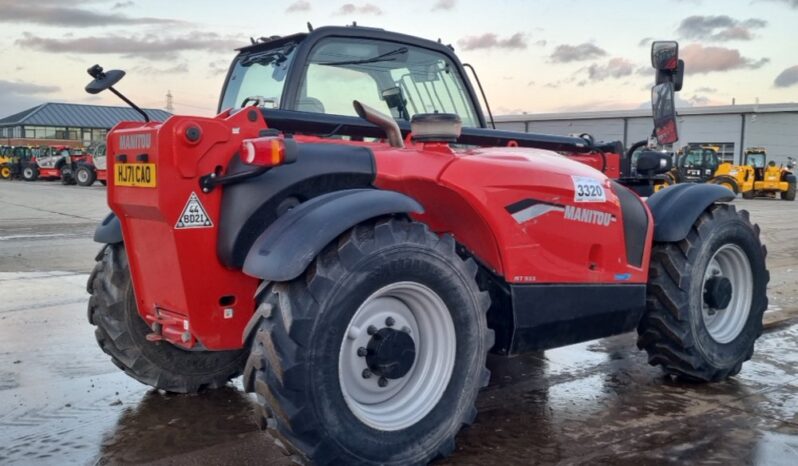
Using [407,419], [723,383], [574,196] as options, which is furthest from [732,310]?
[407,419]

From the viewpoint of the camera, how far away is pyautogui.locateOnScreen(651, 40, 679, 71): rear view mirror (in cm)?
484

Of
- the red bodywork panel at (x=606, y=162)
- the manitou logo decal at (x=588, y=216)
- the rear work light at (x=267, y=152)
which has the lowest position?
the manitou logo decal at (x=588, y=216)

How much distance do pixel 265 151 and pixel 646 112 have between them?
50212mm

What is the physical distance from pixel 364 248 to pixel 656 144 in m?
2.93

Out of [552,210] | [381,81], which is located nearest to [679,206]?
[552,210]

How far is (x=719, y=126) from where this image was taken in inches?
1940

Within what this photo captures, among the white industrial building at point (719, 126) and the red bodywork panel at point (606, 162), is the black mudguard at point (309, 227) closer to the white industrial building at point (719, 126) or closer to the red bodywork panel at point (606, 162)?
the red bodywork panel at point (606, 162)

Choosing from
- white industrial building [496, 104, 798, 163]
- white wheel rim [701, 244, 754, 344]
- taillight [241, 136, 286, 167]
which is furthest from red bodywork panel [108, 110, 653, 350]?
white industrial building [496, 104, 798, 163]

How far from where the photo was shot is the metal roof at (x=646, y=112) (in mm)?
47188

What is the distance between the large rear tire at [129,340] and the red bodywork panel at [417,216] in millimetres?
556

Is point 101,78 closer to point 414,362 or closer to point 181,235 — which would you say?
point 181,235

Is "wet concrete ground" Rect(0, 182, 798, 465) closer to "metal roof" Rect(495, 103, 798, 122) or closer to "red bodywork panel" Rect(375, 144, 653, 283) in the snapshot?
"red bodywork panel" Rect(375, 144, 653, 283)

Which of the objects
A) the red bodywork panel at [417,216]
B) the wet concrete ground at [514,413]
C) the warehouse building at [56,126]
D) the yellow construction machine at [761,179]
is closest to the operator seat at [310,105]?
the red bodywork panel at [417,216]

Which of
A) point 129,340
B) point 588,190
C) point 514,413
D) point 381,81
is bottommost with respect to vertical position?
point 514,413
